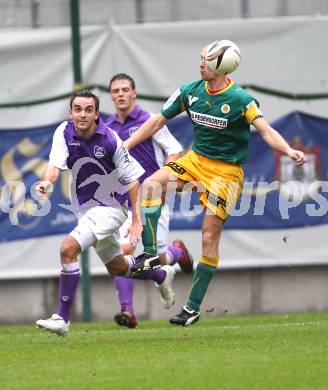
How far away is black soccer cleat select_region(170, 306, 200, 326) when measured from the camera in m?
10.5

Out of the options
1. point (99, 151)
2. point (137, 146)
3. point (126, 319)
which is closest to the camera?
point (99, 151)

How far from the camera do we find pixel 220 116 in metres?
10.4

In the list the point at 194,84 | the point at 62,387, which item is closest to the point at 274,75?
the point at 194,84

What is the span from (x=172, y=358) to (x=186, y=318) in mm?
1975

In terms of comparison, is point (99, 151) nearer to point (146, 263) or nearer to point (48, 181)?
point (48, 181)

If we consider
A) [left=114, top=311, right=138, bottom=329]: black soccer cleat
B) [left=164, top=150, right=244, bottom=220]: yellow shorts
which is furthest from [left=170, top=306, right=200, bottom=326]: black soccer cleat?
[left=114, top=311, right=138, bottom=329]: black soccer cleat

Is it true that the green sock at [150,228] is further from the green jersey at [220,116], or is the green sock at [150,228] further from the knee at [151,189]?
the green jersey at [220,116]

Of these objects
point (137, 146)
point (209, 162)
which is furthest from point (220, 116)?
point (137, 146)

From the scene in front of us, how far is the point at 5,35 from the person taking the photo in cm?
1499

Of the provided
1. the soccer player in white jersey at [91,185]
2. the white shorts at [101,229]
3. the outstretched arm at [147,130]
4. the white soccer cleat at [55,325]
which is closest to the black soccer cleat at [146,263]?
the soccer player in white jersey at [91,185]

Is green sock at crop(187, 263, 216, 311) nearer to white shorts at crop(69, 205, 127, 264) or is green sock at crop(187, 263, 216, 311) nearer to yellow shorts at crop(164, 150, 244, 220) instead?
yellow shorts at crop(164, 150, 244, 220)

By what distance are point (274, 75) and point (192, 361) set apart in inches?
297

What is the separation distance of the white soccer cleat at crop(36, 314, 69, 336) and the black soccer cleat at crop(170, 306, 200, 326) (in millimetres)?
1044

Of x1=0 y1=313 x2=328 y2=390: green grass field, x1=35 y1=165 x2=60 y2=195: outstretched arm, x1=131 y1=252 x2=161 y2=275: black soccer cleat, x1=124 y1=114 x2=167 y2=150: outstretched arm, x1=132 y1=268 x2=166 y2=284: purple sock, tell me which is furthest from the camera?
x1=132 y1=268 x2=166 y2=284: purple sock
